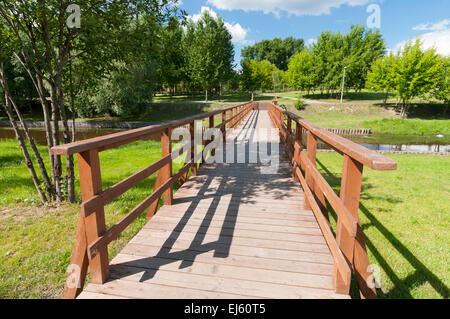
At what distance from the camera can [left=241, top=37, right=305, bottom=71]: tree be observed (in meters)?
91.5

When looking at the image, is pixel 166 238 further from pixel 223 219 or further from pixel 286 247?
pixel 286 247

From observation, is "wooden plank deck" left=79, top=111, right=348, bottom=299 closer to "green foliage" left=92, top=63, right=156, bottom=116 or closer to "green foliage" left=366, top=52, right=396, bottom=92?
"green foliage" left=92, top=63, right=156, bottom=116

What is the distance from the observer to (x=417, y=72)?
99.2 ft

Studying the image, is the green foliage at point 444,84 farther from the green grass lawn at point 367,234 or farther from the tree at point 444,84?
the green grass lawn at point 367,234

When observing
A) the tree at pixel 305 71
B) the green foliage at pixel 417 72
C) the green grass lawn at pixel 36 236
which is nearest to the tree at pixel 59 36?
the green grass lawn at pixel 36 236

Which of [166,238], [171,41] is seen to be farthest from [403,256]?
[171,41]

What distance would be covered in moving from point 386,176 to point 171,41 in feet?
24.1

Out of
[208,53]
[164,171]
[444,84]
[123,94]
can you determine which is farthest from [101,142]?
[444,84]

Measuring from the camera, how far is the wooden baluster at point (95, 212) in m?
2.03

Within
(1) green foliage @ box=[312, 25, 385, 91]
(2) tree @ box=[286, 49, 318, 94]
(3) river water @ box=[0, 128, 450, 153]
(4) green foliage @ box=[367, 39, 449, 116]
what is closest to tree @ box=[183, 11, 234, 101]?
(2) tree @ box=[286, 49, 318, 94]

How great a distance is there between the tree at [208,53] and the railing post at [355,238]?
37071mm

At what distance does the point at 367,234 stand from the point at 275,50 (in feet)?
320

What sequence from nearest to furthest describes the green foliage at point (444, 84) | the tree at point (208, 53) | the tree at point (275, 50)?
the green foliage at point (444, 84), the tree at point (208, 53), the tree at point (275, 50)

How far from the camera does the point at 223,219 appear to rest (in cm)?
354
